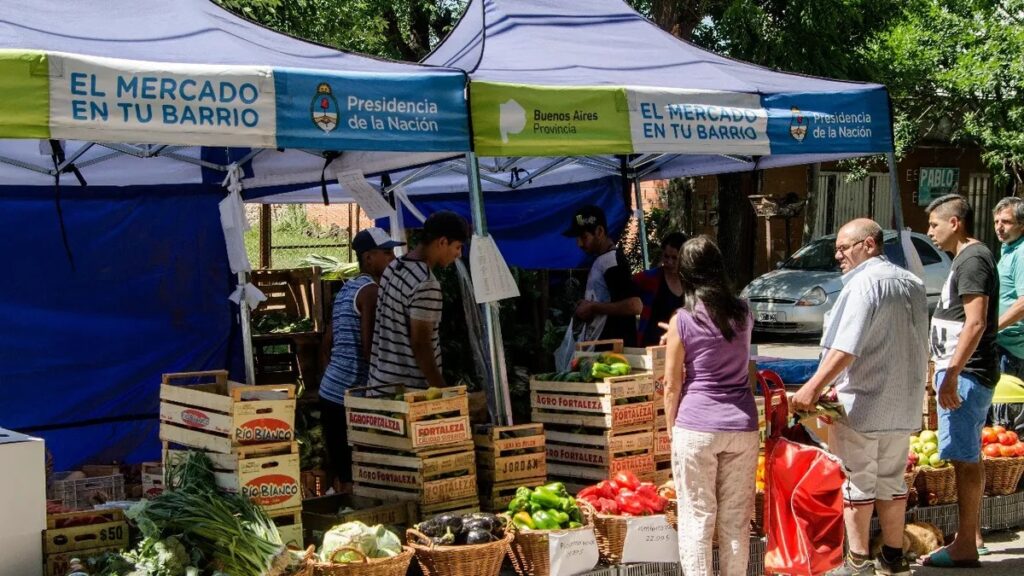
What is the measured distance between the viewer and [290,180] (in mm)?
8133

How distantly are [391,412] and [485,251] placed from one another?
1.03 metres

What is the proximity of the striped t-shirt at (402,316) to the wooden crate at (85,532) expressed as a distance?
171 centimetres

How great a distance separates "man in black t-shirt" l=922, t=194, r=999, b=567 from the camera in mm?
6367

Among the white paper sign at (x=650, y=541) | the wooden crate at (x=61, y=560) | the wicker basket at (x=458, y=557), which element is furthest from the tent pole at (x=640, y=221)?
the wooden crate at (x=61, y=560)

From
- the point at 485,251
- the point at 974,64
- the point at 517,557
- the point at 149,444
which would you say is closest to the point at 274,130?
the point at 485,251

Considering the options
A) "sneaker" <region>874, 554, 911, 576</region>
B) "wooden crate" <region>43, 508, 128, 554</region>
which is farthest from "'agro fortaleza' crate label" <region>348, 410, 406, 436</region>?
"sneaker" <region>874, 554, 911, 576</region>

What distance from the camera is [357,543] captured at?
5.22m

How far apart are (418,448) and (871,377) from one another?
239 cm

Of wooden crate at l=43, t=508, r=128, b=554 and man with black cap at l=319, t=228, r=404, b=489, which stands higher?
man with black cap at l=319, t=228, r=404, b=489

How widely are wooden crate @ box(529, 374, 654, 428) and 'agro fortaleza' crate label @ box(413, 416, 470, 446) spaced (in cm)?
82

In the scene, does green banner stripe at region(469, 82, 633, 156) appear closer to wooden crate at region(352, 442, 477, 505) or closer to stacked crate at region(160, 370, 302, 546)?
wooden crate at region(352, 442, 477, 505)

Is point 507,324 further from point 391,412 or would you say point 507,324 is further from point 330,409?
point 391,412

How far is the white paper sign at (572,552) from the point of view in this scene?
5.68m

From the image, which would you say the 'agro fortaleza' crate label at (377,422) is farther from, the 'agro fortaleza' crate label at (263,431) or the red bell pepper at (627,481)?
the red bell pepper at (627,481)
